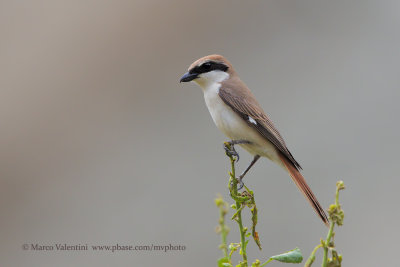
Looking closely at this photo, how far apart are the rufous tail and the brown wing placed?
1.3 inches

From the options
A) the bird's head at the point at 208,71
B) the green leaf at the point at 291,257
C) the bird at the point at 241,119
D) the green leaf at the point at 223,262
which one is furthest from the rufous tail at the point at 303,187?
the green leaf at the point at 223,262

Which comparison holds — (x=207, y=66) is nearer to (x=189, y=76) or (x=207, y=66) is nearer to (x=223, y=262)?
(x=189, y=76)

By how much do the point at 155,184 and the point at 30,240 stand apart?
150 centimetres

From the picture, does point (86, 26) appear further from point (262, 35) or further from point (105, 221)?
point (105, 221)

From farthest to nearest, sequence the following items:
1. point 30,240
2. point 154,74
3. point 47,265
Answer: point 154,74 < point 30,240 < point 47,265

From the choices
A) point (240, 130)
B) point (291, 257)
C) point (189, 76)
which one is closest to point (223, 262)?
point (291, 257)

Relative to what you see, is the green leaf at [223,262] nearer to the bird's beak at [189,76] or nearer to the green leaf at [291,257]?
the green leaf at [291,257]

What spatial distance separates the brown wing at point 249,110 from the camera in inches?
131

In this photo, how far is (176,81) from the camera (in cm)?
718

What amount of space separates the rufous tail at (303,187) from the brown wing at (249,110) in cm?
3

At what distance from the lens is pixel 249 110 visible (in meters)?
3.43

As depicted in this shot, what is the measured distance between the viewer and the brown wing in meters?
3.32

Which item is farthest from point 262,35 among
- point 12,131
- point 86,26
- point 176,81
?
point 12,131

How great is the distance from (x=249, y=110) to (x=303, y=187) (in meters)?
0.68
